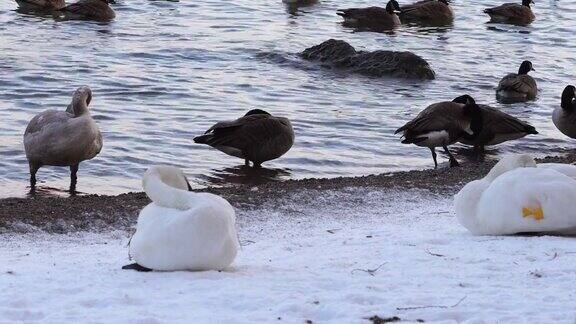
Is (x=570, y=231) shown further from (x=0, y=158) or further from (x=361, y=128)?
(x=361, y=128)

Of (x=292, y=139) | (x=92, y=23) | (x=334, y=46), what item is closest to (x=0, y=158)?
(x=292, y=139)

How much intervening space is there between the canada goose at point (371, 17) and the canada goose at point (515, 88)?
27.5ft

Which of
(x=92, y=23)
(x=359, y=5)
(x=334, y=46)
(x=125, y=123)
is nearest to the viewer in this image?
(x=125, y=123)

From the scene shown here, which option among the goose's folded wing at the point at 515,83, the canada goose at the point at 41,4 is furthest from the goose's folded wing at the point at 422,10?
the goose's folded wing at the point at 515,83

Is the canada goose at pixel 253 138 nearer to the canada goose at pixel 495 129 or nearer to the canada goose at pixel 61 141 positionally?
the canada goose at pixel 61 141

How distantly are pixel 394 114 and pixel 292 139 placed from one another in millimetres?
4085

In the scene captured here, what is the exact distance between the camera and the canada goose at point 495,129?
48.7 feet

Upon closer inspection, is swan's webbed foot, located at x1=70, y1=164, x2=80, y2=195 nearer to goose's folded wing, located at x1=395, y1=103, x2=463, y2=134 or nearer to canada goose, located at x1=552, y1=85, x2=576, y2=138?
goose's folded wing, located at x1=395, y1=103, x2=463, y2=134

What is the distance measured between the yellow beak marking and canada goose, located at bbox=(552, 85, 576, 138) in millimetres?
8811

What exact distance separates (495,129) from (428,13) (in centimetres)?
1482

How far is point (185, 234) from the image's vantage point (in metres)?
6.52

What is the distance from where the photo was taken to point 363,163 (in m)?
14.3

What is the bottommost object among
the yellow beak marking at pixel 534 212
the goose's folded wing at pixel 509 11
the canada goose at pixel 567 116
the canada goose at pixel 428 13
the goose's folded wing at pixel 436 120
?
the canada goose at pixel 428 13

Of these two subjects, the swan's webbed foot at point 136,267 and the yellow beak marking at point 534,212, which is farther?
the yellow beak marking at point 534,212
